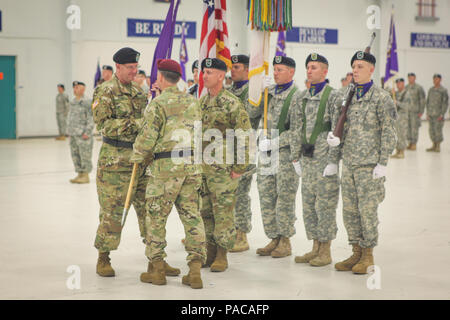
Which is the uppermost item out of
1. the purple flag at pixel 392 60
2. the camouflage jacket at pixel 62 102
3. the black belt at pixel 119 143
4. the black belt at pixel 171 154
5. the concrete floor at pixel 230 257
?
the purple flag at pixel 392 60

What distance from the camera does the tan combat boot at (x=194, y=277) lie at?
4910mm

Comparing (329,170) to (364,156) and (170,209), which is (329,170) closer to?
(364,156)

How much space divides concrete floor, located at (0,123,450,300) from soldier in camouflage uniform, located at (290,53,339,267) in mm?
300

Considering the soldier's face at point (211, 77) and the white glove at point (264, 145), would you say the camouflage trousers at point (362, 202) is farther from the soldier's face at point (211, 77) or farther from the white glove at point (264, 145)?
the soldier's face at point (211, 77)

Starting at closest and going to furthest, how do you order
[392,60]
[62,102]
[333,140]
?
[333,140]
[392,60]
[62,102]

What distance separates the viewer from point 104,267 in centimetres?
530

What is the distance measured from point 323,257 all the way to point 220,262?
95cm

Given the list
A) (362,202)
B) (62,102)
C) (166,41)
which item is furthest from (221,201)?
(62,102)

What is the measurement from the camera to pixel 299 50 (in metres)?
23.7

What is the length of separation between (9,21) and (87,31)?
237 cm

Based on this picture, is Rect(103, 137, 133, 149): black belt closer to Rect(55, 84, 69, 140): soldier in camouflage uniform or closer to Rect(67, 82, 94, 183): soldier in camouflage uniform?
Rect(67, 82, 94, 183): soldier in camouflage uniform

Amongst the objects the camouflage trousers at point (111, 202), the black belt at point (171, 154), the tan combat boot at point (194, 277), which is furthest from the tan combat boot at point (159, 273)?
the black belt at point (171, 154)

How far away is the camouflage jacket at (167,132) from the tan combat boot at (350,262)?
164cm

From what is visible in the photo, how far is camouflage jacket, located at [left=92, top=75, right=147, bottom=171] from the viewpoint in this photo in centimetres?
524
